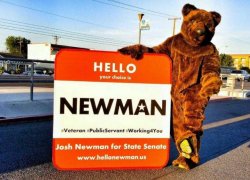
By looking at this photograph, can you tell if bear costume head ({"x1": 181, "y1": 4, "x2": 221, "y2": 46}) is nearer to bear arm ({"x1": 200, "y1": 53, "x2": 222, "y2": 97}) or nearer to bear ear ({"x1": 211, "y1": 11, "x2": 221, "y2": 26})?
bear ear ({"x1": 211, "y1": 11, "x2": 221, "y2": 26})

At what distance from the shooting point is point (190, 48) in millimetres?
4199

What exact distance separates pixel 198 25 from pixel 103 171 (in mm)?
2128

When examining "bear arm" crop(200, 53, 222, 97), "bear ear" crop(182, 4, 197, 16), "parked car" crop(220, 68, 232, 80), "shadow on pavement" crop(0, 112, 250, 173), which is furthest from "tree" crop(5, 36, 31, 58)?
"bear arm" crop(200, 53, 222, 97)

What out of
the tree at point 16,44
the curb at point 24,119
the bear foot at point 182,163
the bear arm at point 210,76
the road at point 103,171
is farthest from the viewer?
the tree at point 16,44

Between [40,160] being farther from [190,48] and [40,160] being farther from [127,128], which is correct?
[190,48]

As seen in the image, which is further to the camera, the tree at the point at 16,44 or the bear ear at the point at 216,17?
the tree at the point at 16,44

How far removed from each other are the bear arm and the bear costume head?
241mm

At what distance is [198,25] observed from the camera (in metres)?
4.12

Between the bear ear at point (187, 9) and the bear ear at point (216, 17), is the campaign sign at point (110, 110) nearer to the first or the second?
the bear ear at point (187, 9)

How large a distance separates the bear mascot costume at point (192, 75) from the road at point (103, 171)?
35 cm

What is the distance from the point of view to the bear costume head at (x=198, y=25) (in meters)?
4.10

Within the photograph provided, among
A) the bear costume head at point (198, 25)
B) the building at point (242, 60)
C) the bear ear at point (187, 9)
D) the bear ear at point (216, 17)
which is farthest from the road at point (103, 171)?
the building at point (242, 60)

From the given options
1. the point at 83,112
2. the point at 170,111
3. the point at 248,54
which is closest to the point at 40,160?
the point at 83,112

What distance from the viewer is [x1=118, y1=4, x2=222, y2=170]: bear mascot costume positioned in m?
4.14
